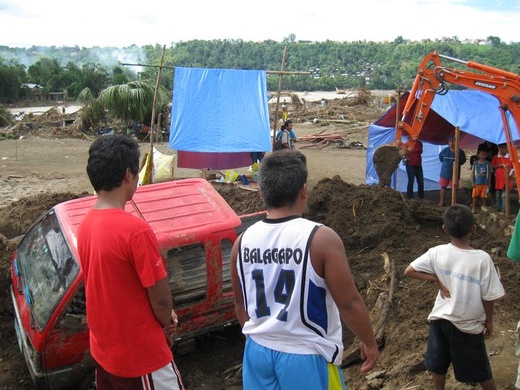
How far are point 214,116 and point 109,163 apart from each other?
8.84m

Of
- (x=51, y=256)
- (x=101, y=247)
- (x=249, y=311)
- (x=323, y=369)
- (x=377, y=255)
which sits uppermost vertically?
(x=101, y=247)

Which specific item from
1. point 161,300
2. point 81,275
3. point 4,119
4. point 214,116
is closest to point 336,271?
point 161,300

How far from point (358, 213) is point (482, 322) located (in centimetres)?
424

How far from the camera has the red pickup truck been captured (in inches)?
148

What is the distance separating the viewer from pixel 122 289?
7.36ft

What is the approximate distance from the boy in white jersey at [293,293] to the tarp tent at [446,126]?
8.40 metres

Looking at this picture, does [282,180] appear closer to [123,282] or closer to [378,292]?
[123,282]

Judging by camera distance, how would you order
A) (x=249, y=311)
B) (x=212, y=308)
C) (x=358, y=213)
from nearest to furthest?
1. (x=249, y=311)
2. (x=212, y=308)
3. (x=358, y=213)

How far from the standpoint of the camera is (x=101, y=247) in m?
2.19

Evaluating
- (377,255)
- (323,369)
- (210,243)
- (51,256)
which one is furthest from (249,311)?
(377,255)

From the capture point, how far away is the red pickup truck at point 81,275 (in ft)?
12.4

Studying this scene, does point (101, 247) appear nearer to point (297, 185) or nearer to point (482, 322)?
point (297, 185)

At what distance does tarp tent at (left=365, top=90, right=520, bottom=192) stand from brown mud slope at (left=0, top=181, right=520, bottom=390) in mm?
2944

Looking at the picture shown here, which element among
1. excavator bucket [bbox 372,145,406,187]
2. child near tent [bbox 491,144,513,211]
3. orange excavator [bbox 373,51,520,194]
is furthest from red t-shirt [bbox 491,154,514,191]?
excavator bucket [bbox 372,145,406,187]
